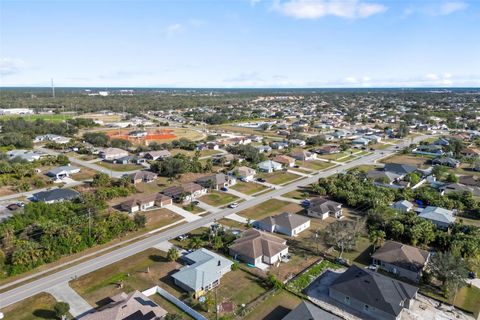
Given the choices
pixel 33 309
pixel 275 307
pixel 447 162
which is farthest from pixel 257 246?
pixel 447 162

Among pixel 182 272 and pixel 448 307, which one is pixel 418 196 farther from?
pixel 182 272

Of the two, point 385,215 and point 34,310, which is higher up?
point 385,215

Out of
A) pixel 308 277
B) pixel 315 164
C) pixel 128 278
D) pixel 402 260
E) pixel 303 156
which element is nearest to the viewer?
pixel 128 278

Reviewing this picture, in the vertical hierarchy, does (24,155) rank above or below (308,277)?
above

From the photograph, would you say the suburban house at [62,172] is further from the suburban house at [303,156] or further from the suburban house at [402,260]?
the suburban house at [402,260]

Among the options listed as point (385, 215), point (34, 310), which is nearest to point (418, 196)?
point (385, 215)

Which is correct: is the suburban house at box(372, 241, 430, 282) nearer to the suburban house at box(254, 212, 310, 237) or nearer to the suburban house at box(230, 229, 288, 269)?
the suburban house at box(230, 229, 288, 269)

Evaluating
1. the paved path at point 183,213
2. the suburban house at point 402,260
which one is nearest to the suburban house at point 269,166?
the paved path at point 183,213

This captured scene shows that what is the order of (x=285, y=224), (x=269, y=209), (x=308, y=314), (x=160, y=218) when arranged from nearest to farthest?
(x=308, y=314) < (x=285, y=224) < (x=160, y=218) < (x=269, y=209)

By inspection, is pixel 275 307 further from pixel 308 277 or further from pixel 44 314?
pixel 44 314
